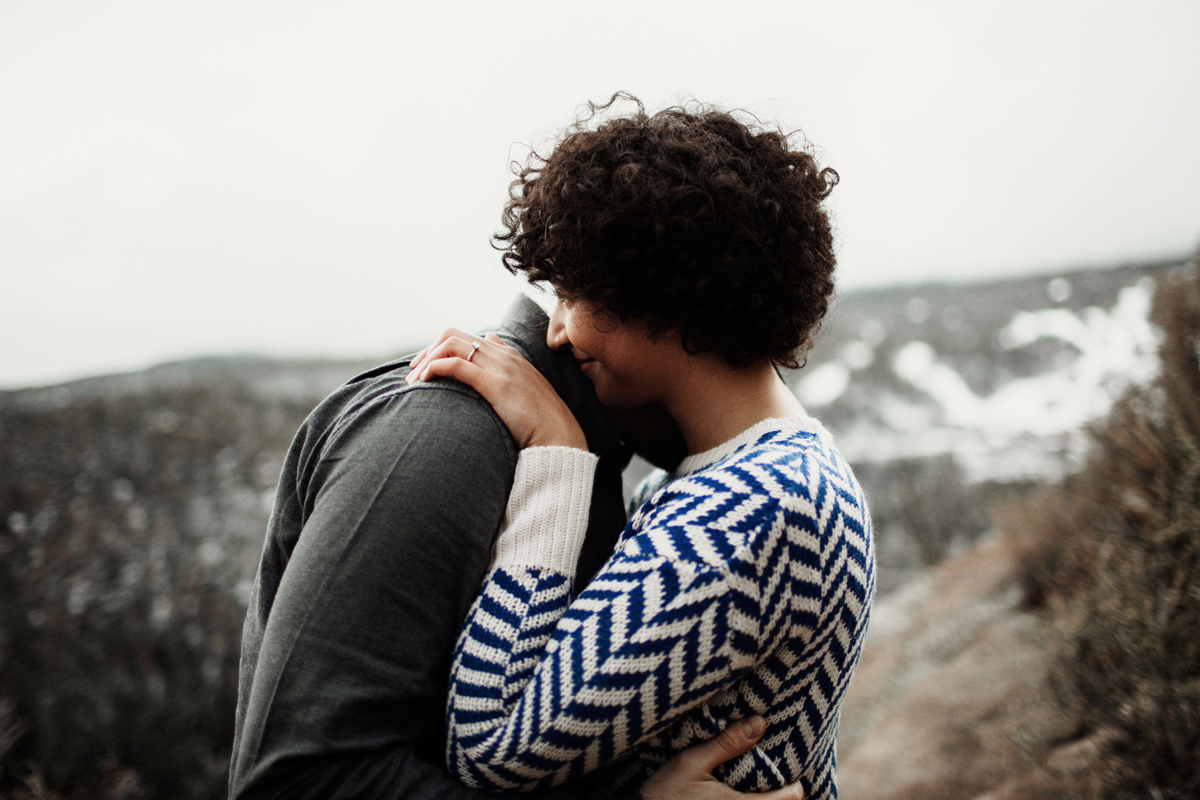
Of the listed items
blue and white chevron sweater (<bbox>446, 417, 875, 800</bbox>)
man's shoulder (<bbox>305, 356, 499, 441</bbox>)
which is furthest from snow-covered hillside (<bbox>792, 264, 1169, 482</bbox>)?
man's shoulder (<bbox>305, 356, 499, 441</bbox>)

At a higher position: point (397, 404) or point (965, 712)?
point (397, 404)

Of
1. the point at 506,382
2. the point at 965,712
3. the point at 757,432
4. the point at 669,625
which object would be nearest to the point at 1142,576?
the point at 965,712

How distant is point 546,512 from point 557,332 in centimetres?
38

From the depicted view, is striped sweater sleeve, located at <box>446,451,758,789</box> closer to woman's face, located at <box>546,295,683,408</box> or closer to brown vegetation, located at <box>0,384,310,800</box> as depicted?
woman's face, located at <box>546,295,683,408</box>

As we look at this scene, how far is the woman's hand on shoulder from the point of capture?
0.98 metres

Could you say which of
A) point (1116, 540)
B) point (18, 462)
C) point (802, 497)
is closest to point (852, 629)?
point (802, 497)

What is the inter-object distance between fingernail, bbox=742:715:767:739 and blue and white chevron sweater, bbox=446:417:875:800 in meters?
0.02

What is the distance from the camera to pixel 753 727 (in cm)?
97

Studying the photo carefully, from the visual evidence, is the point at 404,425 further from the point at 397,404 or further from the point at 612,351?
the point at 612,351

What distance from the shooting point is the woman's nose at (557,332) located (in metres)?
1.20

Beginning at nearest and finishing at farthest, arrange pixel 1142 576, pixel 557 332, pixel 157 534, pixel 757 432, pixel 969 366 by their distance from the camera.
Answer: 1. pixel 757 432
2. pixel 557 332
3. pixel 1142 576
4. pixel 157 534
5. pixel 969 366

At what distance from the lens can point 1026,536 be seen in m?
4.79

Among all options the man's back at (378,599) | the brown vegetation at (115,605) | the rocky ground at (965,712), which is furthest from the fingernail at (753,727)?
the rocky ground at (965,712)

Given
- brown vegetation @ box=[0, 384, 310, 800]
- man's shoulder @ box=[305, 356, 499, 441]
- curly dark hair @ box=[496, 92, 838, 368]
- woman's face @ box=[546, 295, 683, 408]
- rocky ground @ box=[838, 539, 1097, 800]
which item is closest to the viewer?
man's shoulder @ box=[305, 356, 499, 441]
